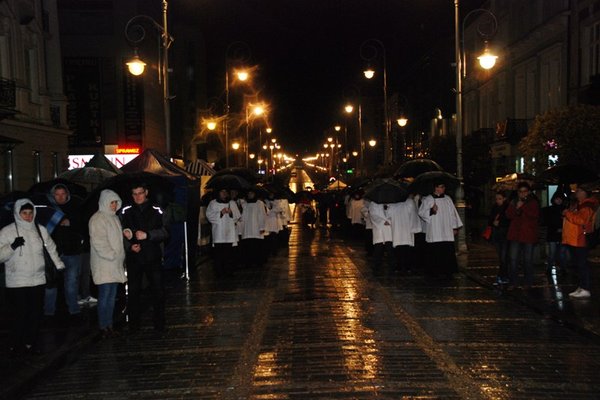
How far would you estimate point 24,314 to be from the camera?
8461mm

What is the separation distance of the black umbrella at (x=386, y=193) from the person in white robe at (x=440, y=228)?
73 centimetres

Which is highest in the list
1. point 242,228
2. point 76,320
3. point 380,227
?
point 380,227

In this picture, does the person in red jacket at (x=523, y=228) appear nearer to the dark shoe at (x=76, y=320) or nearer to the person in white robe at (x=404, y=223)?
the person in white robe at (x=404, y=223)

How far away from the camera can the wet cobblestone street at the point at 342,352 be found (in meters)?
6.87

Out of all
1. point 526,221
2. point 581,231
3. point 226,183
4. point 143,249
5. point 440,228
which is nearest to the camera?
point 143,249

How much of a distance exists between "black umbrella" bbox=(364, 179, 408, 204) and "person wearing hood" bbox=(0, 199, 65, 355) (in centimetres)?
841

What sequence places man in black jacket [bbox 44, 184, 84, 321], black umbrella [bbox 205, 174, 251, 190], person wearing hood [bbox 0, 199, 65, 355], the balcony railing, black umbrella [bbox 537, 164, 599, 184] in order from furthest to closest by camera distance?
the balcony railing < black umbrella [bbox 537, 164, 599, 184] < black umbrella [bbox 205, 174, 251, 190] < man in black jacket [bbox 44, 184, 84, 321] < person wearing hood [bbox 0, 199, 65, 355]

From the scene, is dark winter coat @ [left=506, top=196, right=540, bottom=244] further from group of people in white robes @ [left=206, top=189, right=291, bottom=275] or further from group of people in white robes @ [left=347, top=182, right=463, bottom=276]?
group of people in white robes @ [left=206, top=189, right=291, bottom=275]

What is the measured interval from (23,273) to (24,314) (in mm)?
464

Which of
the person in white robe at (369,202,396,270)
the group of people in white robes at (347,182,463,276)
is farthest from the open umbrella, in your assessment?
the group of people in white robes at (347,182,463,276)

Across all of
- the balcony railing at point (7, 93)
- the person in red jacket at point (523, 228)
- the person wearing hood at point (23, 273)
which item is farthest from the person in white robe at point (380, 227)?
the balcony railing at point (7, 93)

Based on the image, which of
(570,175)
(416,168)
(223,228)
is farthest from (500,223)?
(416,168)

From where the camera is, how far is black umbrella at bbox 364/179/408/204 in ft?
51.7

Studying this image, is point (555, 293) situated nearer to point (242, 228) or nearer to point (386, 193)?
point (386, 193)
